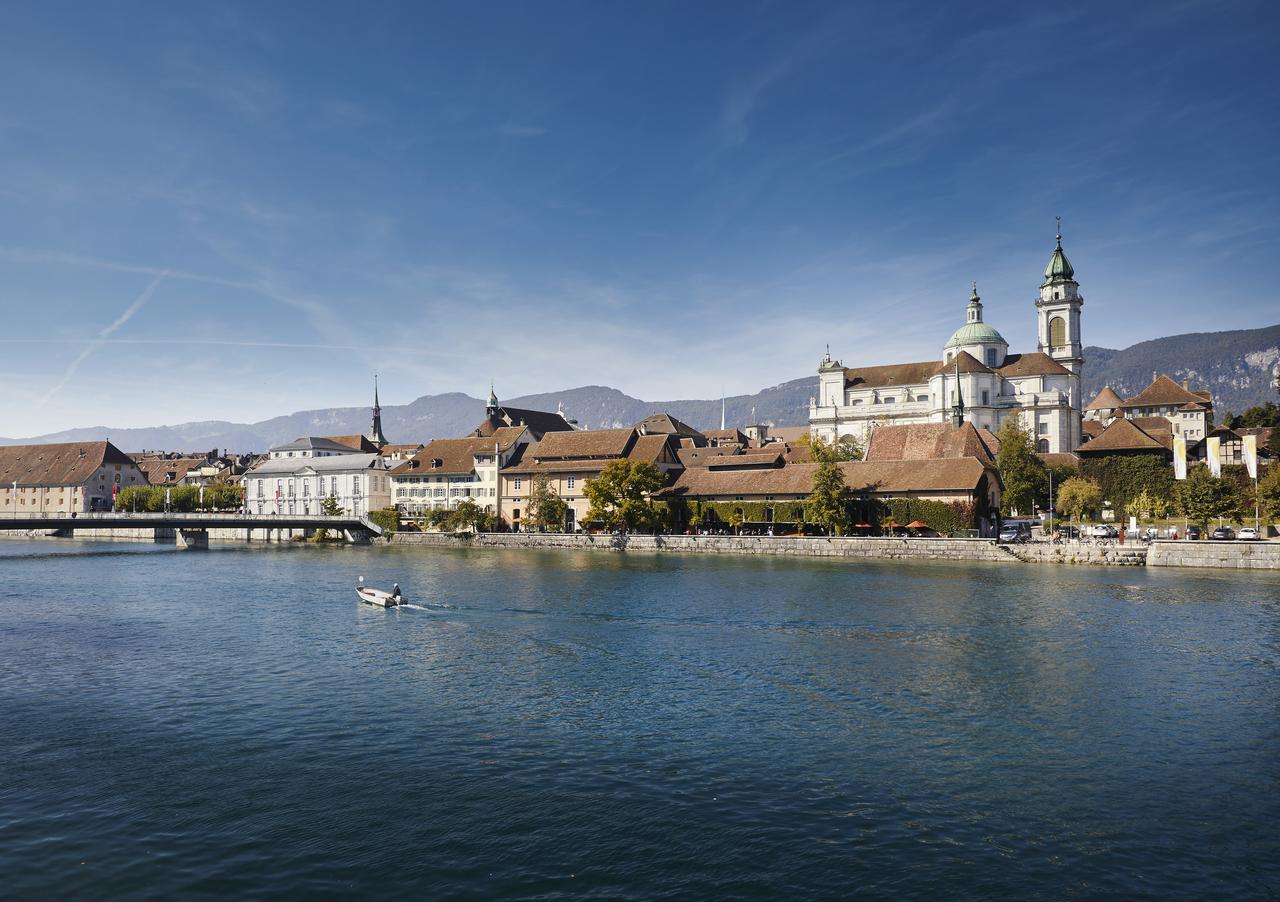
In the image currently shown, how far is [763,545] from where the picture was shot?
80.1 metres

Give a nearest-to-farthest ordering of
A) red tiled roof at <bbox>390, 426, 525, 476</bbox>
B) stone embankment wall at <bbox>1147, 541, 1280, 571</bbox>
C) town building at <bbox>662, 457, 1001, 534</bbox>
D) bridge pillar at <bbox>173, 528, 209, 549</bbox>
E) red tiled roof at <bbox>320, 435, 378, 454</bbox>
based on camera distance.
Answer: stone embankment wall at <bbox>1147, 541, 1280, 571</bbox>, town building at <bbox>662, 457, 1001, 534</bbox>, bridge pillar at <bbox>173, 528, 209, 549</bbox>, red tiled roof at <bbox>390, 426, 525, 476</bbox>, red tiled roof at <bbox>320, 435, 378, 454</bbox>

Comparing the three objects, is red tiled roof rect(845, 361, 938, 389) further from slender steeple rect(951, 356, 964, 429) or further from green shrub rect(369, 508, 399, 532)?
green shrub rect(369, 508, 399, 532)

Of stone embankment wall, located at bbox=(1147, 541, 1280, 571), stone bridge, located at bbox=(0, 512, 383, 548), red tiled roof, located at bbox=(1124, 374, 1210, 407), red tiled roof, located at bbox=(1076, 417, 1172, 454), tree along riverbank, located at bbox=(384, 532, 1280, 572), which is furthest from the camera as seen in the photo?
red tiled roof, located at bbox=(1124, 374, 1210, 407)

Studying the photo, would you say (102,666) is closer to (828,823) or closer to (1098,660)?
(828,823)

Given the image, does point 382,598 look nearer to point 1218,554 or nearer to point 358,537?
point 1218,554

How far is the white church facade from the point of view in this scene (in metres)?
130

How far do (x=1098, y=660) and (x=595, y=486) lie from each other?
6274 centimetres

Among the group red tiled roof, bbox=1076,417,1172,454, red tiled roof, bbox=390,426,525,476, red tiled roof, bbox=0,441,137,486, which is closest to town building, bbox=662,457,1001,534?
red tiled roof, bbox=1076,417,1172,454

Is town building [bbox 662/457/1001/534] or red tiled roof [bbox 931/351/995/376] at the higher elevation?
red tiled roof [bbox 931/351/995/376]

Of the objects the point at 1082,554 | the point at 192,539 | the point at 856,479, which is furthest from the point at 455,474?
the point at 1082,554

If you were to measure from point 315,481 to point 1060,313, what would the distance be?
12395 centimetres

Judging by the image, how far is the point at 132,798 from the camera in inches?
727

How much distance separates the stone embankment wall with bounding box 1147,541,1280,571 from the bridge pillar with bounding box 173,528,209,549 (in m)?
95.3

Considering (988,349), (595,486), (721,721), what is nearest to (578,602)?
(721,721)
